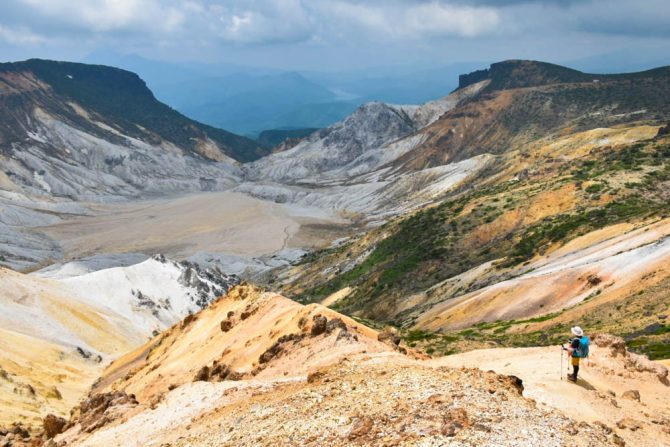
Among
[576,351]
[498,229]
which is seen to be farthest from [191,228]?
[576,351]

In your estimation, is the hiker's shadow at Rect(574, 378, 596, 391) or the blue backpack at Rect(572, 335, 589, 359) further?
the blue backpack at Rect(572, 335, 589, 359)

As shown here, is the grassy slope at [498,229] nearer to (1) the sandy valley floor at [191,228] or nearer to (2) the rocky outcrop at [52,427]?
(2) the rocky outcrop at [52,427]

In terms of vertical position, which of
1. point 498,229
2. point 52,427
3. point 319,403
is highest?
point 319,403

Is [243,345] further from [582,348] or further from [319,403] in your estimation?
[582,348]

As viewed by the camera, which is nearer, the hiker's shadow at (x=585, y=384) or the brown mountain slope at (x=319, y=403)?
the brown mountain slope at (x=319, y=403)

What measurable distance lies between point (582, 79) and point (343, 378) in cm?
20105

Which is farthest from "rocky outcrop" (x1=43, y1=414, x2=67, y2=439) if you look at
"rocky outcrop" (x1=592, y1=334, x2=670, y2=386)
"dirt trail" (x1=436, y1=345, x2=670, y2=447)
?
"rocky outcrop" (x1=592, y1=334, x2=670, y2=386)

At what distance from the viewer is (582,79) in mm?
199250

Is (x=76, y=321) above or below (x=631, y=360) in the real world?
below

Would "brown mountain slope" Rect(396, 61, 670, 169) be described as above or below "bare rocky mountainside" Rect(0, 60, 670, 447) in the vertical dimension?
above

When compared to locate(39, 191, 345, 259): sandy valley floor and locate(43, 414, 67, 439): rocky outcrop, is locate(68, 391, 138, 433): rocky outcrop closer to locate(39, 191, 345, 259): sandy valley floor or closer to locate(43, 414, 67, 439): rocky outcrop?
locate(43, 414, 67, 439): rocky outcrop

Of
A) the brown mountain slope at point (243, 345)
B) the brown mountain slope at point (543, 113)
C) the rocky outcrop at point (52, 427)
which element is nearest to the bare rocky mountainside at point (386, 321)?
the rocky outcrop at point (52, 427)

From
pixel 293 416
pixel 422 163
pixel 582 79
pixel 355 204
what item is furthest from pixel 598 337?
pixel 582 79

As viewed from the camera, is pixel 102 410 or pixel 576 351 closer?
pixel 576 351
